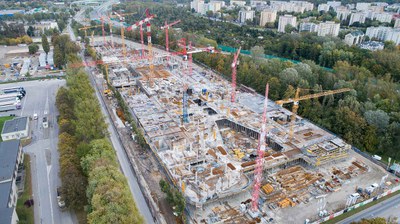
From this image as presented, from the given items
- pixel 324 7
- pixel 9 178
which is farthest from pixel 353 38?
pixel 9 178

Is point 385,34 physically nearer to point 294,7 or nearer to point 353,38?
point 353,38

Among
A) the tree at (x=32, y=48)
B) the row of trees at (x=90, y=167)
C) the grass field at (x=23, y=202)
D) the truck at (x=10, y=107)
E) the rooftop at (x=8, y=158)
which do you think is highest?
the tree at (x=32, y=48)

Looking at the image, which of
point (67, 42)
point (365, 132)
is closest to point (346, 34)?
point (365, 132)

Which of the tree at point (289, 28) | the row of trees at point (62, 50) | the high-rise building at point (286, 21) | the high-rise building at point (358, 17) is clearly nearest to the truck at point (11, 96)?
the row of trees at point (62, 50)

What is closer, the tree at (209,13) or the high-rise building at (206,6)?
the tree at (209,13)

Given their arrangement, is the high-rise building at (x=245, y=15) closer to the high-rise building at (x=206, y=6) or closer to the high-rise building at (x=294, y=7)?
the high-rise building at (x=294, y=7)

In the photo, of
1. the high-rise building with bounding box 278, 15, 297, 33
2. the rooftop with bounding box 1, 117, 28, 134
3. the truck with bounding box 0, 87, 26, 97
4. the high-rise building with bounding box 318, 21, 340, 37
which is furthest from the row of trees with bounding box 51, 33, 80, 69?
the high-rise building with bounding box 318, 21, 340, 37
